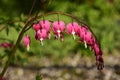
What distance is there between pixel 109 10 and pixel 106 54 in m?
1.28

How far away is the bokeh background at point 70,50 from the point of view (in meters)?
6.98

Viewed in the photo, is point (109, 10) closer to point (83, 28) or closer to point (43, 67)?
point (43, 67)

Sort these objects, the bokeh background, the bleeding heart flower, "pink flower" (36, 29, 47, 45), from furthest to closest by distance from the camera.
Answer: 1. the bokeh background
2. the bleeding heart flower
3. "pink flower" (36, 29, 47, 45)

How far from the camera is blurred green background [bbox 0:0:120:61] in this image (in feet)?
25.1

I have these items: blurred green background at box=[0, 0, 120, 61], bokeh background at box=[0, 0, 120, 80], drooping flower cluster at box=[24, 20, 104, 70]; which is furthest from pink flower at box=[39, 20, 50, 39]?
blurred green background at box=[0, 0, 120, 61]

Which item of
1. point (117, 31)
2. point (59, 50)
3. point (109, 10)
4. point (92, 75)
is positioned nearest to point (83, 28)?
point (92, 75)

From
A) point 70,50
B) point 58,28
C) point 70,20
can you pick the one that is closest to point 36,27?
point 58,28

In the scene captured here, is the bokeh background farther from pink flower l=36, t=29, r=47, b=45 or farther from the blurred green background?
pink flower l=36, t=29, r=47, b=45

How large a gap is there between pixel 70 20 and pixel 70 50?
626 millimetres

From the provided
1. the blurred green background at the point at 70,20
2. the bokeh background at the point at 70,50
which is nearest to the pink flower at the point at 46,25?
the bokeh background at the point at 70,50

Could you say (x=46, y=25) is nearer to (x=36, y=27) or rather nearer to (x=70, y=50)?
(x=36, y=27)

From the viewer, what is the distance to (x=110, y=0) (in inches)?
358

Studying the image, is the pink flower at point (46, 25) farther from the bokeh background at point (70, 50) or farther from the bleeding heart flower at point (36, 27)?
the bokeh background at point (70, 50)

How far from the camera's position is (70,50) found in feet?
25.5
